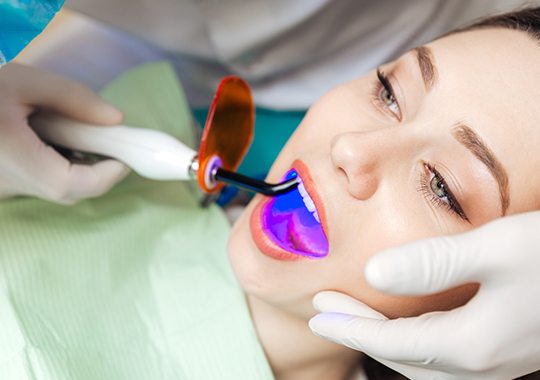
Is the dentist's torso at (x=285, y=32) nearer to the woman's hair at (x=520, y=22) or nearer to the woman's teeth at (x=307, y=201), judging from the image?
the woman's hair at (x=520, y=22)

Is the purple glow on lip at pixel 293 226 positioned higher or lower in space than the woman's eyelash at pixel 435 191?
lower

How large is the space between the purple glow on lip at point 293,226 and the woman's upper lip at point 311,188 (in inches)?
0.7

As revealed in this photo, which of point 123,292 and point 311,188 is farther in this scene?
point 123,292

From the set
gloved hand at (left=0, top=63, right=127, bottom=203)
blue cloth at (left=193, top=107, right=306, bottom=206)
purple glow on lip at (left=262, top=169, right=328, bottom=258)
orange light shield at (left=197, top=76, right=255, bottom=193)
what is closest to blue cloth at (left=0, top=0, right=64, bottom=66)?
gloved hand at (left=0, top=63, right=127, bottom=203)

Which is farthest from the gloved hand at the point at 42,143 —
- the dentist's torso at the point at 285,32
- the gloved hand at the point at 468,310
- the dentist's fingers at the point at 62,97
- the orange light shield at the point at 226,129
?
the gloved hand at the point at 468,310

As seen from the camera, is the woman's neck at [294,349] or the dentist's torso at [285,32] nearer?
the woman's neck at [294,349]

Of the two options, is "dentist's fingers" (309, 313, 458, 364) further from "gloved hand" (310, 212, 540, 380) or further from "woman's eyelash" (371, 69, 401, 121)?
"woman's eyelash" (371, 69, 401, 121)

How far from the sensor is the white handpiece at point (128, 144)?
0.95 m

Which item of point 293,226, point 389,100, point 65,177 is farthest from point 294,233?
point 65,177

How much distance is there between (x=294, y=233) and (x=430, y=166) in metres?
0.21

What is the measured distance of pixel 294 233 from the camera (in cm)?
89

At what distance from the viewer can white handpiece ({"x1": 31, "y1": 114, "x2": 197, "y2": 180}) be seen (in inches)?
37.5

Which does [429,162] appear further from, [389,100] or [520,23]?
[520,23]

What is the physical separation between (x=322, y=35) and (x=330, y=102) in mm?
363
